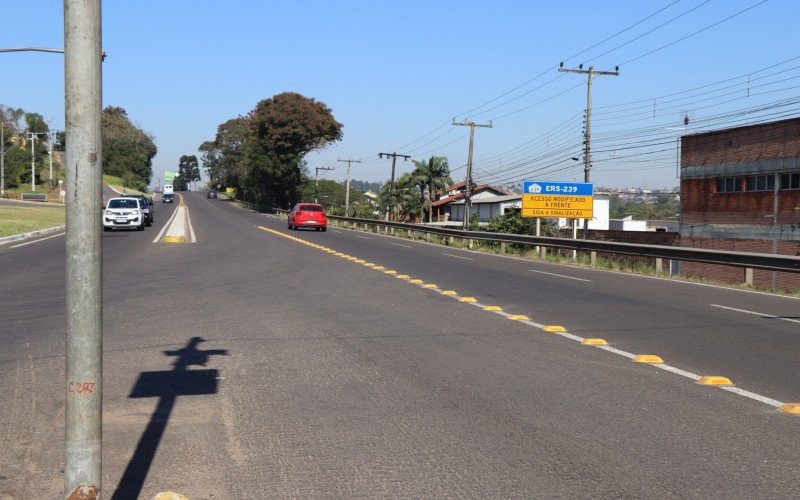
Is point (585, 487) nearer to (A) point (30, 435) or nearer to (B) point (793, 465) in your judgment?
(B) point (793, 465)

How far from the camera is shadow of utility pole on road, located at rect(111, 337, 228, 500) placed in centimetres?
500

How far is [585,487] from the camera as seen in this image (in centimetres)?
484

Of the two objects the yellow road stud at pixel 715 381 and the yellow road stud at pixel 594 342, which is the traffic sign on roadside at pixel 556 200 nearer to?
the yellow road stud at pixel 594 342

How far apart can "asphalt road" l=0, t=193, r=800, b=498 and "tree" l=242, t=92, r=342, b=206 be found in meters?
70.3

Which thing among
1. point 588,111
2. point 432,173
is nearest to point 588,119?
point 588,111

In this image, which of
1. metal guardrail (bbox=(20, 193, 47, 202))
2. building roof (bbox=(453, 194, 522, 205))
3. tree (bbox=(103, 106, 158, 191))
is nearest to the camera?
building roof (bbox=(453, 194, 522, 205))

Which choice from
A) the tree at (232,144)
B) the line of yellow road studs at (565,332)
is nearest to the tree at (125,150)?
the tree at (232,144)

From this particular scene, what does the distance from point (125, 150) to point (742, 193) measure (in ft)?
411

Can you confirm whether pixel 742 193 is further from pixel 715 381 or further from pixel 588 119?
pixel 715 381

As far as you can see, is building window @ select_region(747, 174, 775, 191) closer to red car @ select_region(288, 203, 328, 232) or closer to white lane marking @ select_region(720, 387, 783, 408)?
red car @ select_region(288, 203, 328, 232)

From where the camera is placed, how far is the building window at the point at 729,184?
140ft

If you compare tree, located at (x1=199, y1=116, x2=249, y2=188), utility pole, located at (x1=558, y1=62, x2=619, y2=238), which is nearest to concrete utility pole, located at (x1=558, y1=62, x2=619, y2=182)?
utility pole, located at (x1=558, y1=62, x2=619, y2=238)

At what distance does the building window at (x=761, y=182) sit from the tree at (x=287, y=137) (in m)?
50.2

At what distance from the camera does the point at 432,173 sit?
8594 cm
